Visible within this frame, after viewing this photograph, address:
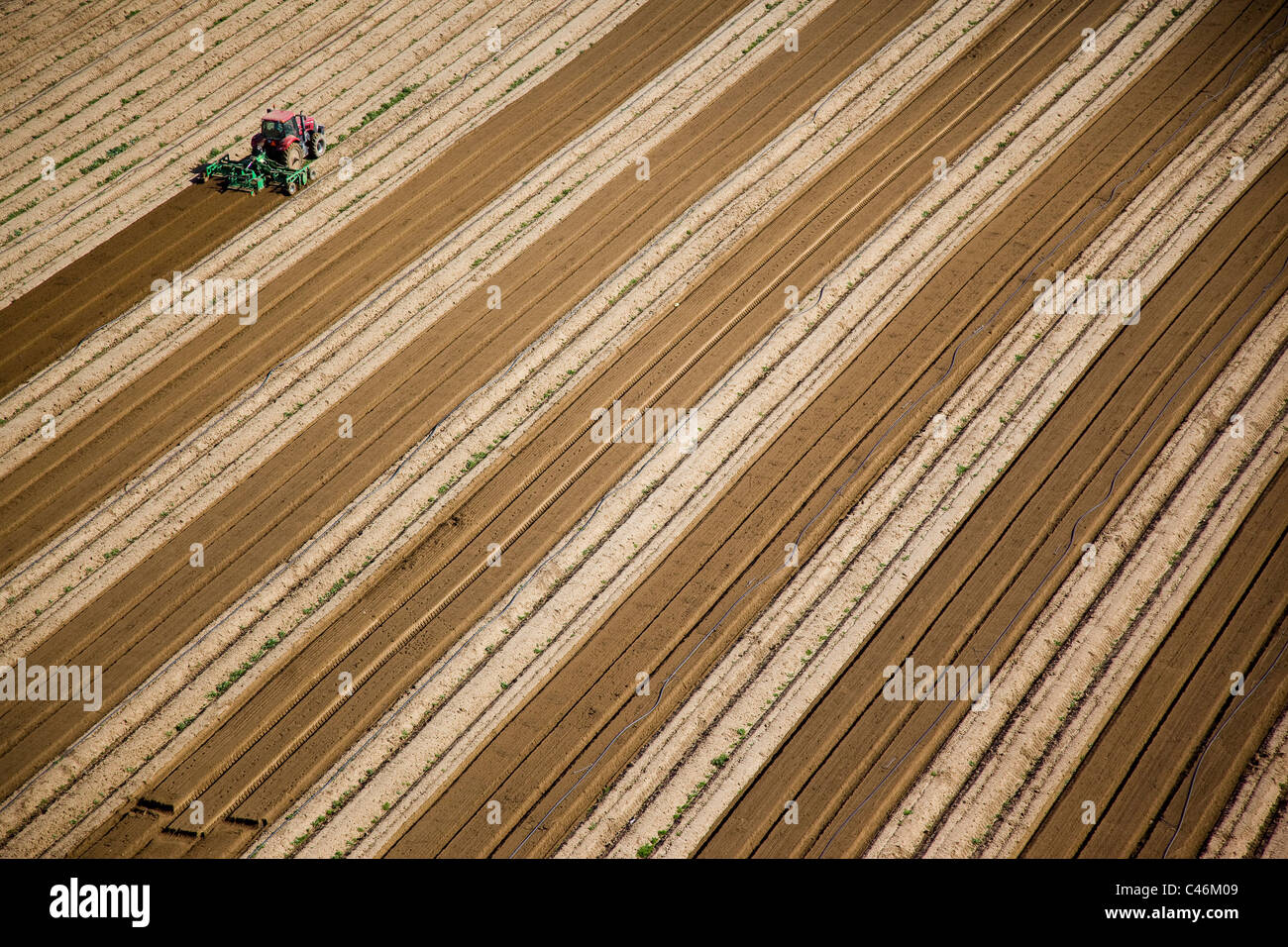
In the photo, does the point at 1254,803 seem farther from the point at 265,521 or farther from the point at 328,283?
the point at 328,283

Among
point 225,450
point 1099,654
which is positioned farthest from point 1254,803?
point 225,450

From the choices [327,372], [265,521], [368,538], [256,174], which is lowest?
[368,538]

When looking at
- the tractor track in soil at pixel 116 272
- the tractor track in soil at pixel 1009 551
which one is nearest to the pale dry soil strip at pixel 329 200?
the tractor track in soil at pixel 116 272

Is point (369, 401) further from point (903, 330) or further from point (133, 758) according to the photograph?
point (903, 330)

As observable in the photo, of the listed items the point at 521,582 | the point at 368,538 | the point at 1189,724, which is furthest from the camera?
the point at 368,538

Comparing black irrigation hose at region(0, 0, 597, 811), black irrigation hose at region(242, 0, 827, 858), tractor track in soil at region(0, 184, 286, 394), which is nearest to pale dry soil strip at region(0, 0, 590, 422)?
tractor track in soil at region(0, 184, 286, 394)

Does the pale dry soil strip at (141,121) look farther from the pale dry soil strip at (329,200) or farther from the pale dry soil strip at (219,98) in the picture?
the pale dry soil strip at (329,200)
